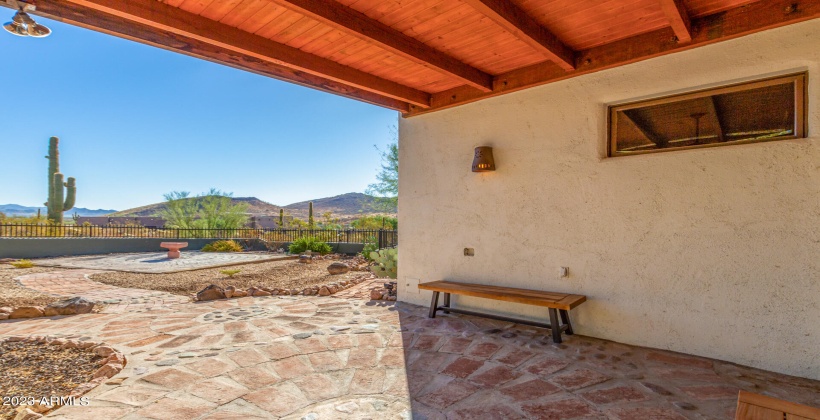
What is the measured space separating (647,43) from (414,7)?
196cm

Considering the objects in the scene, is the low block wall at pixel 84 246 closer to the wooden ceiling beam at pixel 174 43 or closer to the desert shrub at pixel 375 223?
the desert shrub at pixel 375 223

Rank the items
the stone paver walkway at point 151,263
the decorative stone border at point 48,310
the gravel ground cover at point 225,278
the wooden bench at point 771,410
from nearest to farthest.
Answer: the wooden bench at point 771,410 → the decorative stone border at point 48,310 → the gravel ground cover at point 225,278 → the stone paver walkway at point 151,263

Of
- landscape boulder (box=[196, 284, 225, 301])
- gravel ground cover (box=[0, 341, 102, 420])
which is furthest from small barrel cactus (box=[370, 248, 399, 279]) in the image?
gravel ground cover (box=[0, 341, 102, 420])

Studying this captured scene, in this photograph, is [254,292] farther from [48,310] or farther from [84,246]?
[84,246]

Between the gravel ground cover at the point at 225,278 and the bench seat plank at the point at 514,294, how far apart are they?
3104mm

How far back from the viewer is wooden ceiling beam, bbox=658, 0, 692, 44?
2.18 m

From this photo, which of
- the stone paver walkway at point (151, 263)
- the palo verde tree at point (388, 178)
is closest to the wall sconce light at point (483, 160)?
the stone paver walkway at point (151, 263)

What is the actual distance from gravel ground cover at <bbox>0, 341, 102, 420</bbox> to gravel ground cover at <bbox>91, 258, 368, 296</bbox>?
2.58 m

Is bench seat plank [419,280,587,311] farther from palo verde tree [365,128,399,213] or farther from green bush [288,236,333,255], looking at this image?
palo verde tree [365,128,399,213]

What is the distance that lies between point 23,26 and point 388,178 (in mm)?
9863

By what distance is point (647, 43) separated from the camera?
2.88 metres

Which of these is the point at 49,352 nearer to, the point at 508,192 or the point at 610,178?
the point at 508,192

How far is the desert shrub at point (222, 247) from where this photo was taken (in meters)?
11.4

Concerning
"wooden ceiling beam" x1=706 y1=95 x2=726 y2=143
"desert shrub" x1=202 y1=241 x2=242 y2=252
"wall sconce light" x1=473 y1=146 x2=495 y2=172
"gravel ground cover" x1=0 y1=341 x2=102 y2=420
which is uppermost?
"wooden ceiling beam" x1=706 y1=95 x2=726 y2=143
